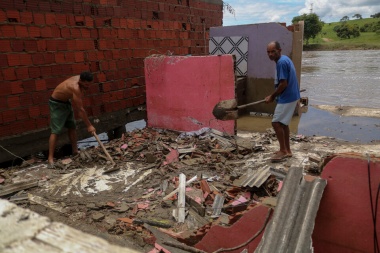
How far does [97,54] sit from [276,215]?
5.98m

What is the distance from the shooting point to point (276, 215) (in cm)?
223

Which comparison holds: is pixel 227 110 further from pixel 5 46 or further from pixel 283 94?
pixel 5 46

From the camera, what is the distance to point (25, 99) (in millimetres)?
5680

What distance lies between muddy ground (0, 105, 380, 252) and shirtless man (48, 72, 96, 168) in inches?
22.4

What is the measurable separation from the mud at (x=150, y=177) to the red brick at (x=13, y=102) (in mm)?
1078

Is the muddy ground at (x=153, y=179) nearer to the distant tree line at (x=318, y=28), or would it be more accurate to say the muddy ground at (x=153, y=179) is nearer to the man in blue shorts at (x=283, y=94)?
the man in blue shorts at (x=283, y=94)

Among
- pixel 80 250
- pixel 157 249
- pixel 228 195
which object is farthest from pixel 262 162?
pixel 80 250

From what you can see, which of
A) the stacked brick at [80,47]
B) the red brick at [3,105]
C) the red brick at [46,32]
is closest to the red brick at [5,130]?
the stacked brick at [80,47]

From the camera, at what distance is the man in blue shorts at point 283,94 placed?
5.07m

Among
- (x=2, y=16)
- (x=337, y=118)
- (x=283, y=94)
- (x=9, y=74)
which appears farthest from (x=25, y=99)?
(x=337, y=118)

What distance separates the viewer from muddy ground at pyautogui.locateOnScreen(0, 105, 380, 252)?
373cm

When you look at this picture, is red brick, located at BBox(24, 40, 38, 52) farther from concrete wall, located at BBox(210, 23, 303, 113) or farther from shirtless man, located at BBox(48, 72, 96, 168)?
concrete wall, located at BBox(210, 23, 303, 113)

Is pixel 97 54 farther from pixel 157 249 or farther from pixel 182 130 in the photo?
pixel 157 249

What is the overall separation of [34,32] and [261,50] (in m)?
6.41
